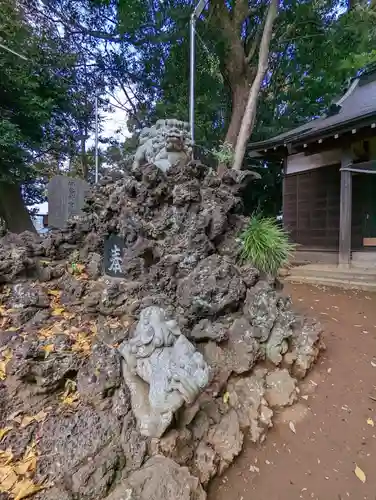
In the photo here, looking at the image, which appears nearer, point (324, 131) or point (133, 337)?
point (133, 337)

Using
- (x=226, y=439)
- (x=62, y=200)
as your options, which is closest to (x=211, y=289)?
(x=226, y=439)

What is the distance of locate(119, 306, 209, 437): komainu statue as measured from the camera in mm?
1855

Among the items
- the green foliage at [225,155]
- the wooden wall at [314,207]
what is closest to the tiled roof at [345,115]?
the wooden wall at [314,207]

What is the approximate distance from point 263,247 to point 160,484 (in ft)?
9.21

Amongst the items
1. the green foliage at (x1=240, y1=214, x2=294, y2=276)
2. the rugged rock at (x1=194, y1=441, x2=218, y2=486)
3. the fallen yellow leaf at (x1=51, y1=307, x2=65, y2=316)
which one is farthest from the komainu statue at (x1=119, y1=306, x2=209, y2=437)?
the green foliage at (x1=240, y1=214, x2=294, y2=276)

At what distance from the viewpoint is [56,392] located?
216 centimetres

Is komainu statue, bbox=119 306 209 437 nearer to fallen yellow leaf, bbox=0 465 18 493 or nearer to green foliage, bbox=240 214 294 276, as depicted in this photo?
fallen yellow leaf, bbox=0 465 18 493

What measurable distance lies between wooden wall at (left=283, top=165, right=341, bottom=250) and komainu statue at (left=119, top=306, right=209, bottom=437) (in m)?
7.13

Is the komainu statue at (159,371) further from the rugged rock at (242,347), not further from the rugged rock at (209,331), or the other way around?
the rugged rock at (242,347)

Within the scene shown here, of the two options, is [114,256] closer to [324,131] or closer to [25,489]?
[25,489]

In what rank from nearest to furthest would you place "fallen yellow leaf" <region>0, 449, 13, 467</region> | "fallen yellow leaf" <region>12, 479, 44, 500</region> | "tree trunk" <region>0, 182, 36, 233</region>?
"fallen yellow leaf" <region>12, 479, 44, 500</region> < "fallen yellow leaf" <region>0, 449, 13, 467</region> < "tree trunk" <region>0, 182, 36, 233</region>

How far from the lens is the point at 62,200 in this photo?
5.75m

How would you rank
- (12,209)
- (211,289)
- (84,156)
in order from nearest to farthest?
(211,289) < (12,209) < (84,156)

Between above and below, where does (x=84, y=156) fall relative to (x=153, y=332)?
above
